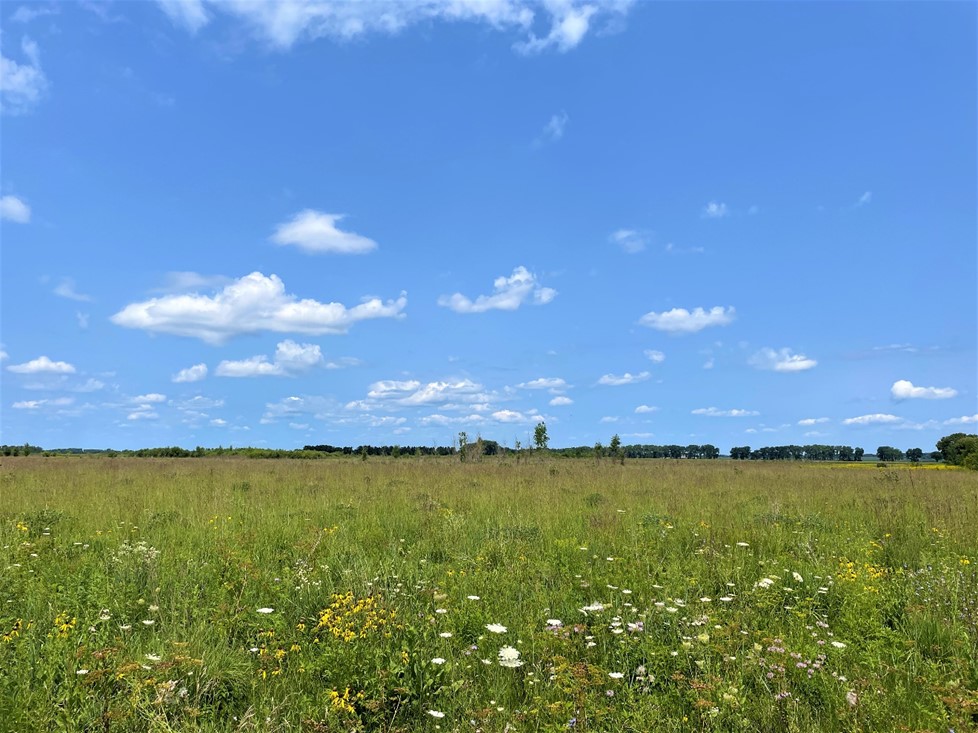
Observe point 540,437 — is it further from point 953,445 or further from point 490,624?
point 953,445

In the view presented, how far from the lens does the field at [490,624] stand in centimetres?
301

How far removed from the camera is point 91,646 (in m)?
3.42

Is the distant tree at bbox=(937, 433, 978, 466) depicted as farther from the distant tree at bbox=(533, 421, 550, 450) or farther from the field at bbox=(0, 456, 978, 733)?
the field at bbox=(0, 456, 978, 733)

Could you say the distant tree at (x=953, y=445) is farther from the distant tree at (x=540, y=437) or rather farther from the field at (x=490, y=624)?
the field at (x=490, y=624)

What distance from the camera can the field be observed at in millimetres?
3010

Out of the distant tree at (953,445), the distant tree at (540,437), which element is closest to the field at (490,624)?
the distant tree at (540,437)

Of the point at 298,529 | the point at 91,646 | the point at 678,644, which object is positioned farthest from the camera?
the point at 298,529

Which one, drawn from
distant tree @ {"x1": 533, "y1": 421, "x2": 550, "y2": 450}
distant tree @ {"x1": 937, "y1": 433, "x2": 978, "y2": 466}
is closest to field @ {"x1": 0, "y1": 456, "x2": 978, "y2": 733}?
distant tree @ {"x1": 533, "y1": 421, "x2": 550, "y2": 450}

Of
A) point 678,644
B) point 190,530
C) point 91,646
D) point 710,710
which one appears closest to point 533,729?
point 710,710

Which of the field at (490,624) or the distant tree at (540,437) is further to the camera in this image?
the distant tree at (540,437)

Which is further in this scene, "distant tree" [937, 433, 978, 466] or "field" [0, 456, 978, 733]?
"distant tree" [937, 433, 978, 466]

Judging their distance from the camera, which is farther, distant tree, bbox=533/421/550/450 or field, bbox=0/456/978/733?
distant tree, bbox=533/421/550/450

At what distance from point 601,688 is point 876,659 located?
1816 millimetres

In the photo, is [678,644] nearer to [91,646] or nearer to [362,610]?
[362,610]
